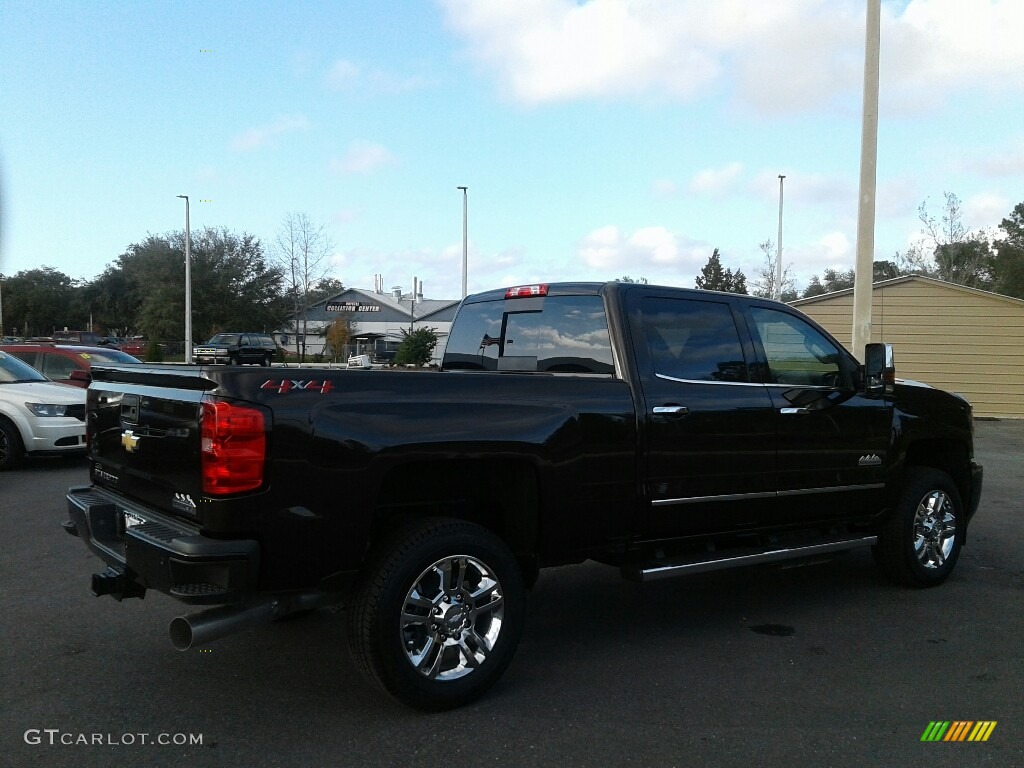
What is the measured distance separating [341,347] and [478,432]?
47.4m

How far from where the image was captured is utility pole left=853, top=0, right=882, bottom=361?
12219 millimetres

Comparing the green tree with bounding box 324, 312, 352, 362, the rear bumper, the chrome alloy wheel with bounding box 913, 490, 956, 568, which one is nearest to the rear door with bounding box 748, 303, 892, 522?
the chrome alloy wheel with bounding box 913, 490, 956, 568

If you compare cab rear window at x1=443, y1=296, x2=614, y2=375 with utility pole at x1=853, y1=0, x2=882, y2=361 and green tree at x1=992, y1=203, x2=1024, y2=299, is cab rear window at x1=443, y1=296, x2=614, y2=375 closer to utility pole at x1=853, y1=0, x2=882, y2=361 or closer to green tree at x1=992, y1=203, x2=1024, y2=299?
utility pole at x1=853, y1=0, x2=882, y2=361

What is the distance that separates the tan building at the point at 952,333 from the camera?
19672 millimetres

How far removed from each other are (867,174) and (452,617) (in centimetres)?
1070

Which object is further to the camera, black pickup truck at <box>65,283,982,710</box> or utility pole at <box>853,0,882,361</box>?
utility pole at <box>853,0,882,361</box>

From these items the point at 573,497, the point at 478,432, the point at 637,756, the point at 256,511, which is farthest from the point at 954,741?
the point at 256,511

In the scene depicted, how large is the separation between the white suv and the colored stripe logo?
9804 millimetres

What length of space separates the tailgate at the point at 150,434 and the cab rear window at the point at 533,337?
201 centimetres

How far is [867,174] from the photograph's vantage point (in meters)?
12.4

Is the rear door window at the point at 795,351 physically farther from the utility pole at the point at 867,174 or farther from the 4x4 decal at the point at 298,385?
the utility pole at the point at 867,174

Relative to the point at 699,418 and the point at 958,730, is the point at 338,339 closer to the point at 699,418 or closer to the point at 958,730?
the point at 699,418

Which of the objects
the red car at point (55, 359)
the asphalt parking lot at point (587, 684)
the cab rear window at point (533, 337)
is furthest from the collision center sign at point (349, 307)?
the asphalt parking lot at point (587, 684)

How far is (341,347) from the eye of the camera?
165 ft
